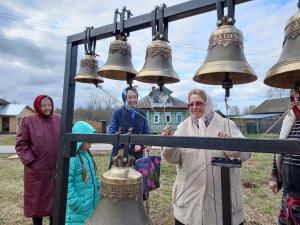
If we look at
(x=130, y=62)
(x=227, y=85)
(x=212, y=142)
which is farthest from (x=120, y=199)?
(x=130, y=62)

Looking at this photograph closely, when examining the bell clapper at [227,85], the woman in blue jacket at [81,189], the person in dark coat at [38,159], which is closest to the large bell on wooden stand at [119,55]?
the bell clapper at [227,85]

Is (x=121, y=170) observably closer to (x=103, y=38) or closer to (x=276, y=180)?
(x=103, y=38)

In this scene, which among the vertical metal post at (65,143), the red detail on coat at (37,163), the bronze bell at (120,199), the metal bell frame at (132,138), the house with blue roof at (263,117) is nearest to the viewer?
the metal bell frame at (132,138)

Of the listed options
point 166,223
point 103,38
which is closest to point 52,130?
point 103,38

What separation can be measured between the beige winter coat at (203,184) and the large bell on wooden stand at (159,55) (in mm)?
723

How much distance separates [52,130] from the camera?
3.81 meters

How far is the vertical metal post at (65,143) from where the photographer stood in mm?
2410

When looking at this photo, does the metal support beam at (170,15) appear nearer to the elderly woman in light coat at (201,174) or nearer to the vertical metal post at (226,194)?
the elderly woman in light coat at (201,174)

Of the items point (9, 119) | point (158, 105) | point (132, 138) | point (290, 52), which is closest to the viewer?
point (290, 52)

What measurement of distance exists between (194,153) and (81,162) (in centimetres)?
126

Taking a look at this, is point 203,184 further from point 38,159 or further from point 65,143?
point 38,159

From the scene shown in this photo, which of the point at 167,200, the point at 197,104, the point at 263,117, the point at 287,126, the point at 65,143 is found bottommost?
the point at 167,200

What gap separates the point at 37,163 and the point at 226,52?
2725 millimetres

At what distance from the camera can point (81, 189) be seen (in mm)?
3225
